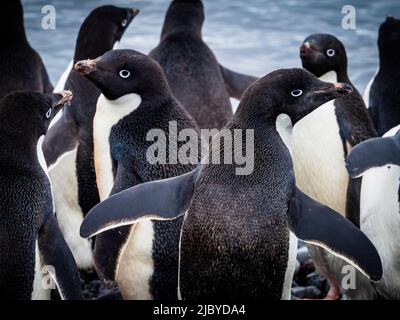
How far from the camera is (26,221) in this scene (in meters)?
4.20

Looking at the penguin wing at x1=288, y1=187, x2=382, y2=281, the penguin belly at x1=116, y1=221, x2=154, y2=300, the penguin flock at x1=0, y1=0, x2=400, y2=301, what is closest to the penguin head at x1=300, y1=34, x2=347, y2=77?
the penguin flock at x1=0, y1=0, x2=400, y2=301

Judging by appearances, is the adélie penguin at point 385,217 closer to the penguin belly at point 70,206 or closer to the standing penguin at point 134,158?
the standing penguin at point 134,158

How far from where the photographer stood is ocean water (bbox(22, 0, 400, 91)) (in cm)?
864

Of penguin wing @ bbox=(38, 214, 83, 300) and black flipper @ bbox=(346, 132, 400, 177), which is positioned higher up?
black flipper @ bbox=(346, 132, 400, 177)

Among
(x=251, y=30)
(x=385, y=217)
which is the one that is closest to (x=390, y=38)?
(x=385, y=217)

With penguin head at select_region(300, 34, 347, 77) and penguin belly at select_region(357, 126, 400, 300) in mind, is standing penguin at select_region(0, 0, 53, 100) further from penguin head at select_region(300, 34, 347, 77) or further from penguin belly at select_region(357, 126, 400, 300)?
penguin belly at select_region(357, 126, 400, 300)

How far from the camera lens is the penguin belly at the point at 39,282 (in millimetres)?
4238

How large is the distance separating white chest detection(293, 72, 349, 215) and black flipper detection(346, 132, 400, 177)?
0.91 metres

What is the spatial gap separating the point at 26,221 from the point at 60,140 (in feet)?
4.82

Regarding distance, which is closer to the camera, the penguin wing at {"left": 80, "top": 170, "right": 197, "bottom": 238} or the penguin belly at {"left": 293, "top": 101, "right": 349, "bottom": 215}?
the penguin wing at {"left": 80, "top": 170, "right": 197, "bottom": 238}

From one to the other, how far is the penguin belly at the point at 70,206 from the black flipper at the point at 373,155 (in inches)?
72.3

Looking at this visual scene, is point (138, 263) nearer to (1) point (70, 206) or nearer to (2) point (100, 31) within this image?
(1) point (70, 206)

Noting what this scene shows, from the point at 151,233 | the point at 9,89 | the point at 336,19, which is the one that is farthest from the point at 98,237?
the point at 336,19

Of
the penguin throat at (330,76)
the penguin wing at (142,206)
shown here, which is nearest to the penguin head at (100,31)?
the penguin throat at (330,76)
